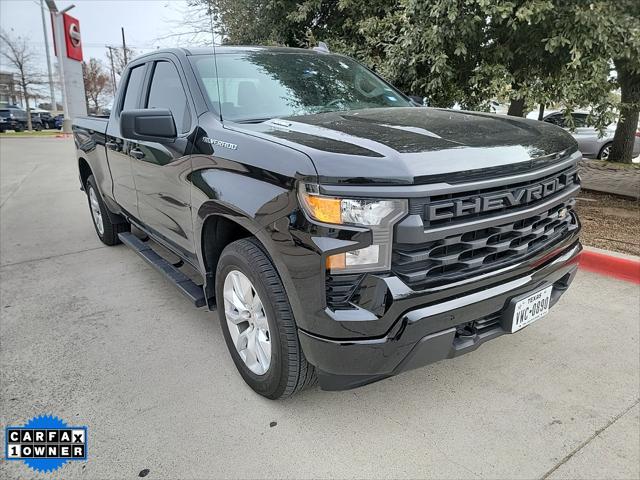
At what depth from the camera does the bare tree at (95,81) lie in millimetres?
46562

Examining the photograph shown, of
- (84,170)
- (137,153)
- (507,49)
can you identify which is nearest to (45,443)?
(137,153)

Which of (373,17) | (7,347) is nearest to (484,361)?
(7,347)

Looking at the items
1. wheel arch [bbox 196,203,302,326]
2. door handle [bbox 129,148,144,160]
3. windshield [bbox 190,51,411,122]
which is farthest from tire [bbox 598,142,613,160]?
wheel arch [bbox 196,203,302,326]

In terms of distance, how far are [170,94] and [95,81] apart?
50605mm

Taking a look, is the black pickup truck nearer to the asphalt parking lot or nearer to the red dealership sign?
the asphalt parking lot

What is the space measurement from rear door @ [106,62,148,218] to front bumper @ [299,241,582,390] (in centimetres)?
251

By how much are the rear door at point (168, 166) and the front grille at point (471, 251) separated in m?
1.52

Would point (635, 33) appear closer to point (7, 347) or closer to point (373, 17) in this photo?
point (373, 17)

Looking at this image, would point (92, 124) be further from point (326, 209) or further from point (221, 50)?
point (326, 209)

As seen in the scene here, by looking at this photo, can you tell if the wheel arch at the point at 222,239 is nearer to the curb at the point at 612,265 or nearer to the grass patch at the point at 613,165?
the curb at the point at 612,265

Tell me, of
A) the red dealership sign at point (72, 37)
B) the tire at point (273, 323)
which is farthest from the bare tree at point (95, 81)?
the tire at point (273, 323)

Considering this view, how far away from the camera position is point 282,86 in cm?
321

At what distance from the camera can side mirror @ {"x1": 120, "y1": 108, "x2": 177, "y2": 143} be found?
2762 millimetres

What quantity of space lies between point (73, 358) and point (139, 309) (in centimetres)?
76
